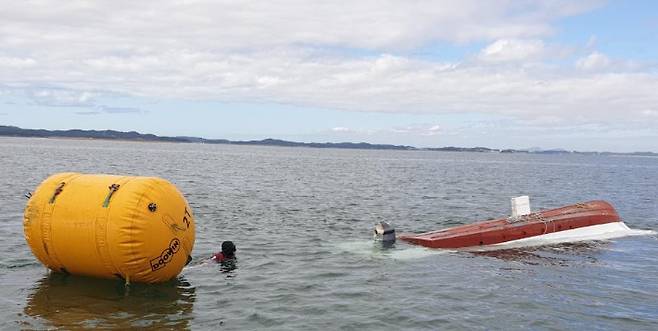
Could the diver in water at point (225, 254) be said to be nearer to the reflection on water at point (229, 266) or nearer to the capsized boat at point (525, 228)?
the reflection on water at point (229, 266)

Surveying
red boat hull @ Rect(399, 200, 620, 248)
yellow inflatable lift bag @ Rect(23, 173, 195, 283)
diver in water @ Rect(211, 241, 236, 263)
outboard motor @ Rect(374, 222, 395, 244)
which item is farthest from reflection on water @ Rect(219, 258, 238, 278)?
red boat hull @ Rect(399, 200, 620, 248)

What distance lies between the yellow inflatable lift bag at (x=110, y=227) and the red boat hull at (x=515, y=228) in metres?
10.9

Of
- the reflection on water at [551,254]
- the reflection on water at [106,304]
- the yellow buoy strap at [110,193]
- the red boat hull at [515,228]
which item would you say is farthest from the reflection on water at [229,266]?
the reflection on water at [551,254]

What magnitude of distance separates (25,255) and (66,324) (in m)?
7.29

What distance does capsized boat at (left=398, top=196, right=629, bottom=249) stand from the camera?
22.0 m

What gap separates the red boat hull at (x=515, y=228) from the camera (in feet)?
71.8

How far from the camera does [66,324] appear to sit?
11.8 meters

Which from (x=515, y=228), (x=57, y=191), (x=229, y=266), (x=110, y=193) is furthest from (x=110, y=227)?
(x=515, y=228)

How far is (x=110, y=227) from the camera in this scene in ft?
42.2

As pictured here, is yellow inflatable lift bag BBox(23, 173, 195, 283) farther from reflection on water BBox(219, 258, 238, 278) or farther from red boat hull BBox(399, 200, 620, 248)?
red boat hull BBox(399, 200, 620, 248)

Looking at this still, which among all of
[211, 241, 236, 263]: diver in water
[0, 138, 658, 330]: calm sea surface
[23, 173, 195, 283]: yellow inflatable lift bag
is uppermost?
[23, 173, 195, 283]: yellow inflatable lift bag

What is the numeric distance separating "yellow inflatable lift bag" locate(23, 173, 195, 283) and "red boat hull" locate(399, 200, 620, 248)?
10903 millimetres

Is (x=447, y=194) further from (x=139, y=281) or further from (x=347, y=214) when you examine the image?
(x=139, y=281)

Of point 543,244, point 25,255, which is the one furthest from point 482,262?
point 25,255
